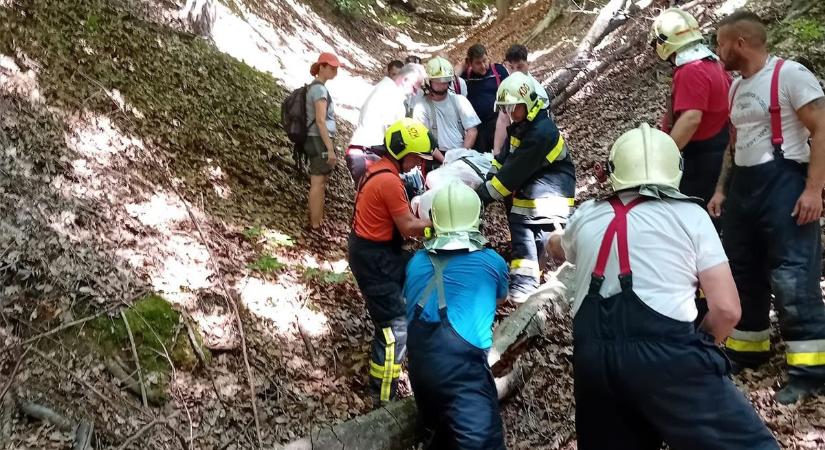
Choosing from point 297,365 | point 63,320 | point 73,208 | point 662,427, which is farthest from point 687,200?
point 73,208

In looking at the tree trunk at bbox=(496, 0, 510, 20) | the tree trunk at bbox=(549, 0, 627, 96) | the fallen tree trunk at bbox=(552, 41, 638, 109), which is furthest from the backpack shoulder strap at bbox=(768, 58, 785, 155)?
the tree trunk at bbox=(496, 0, 510, 20)

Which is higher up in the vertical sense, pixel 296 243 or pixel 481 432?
pixel 481 432

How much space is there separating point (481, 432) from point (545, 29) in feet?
47.6

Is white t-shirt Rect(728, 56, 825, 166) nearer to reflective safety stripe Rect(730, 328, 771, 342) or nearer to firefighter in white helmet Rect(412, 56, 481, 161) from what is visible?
reflective safety stripe Rect(730, 328, 771, 342)

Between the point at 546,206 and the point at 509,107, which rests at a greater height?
the point at 509,107

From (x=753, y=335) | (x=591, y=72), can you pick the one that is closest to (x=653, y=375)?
(x=753, y=335)

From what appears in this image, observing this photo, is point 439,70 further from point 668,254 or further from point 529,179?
point 668,254

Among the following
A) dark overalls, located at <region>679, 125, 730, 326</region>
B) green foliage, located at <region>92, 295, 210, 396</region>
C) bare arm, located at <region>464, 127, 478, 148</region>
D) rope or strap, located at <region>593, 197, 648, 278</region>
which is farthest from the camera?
bare arm, located at <region>464, 127, 478, 148</region>

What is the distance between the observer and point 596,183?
7.87 meters

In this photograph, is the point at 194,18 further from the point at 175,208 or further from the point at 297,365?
the point at 297,365

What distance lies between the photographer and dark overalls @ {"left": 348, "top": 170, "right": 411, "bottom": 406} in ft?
15.5

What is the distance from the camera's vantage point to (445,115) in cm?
709

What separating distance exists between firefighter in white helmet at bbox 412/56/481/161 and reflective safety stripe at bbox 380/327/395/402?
2.80 metres

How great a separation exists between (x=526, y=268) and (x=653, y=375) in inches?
117
